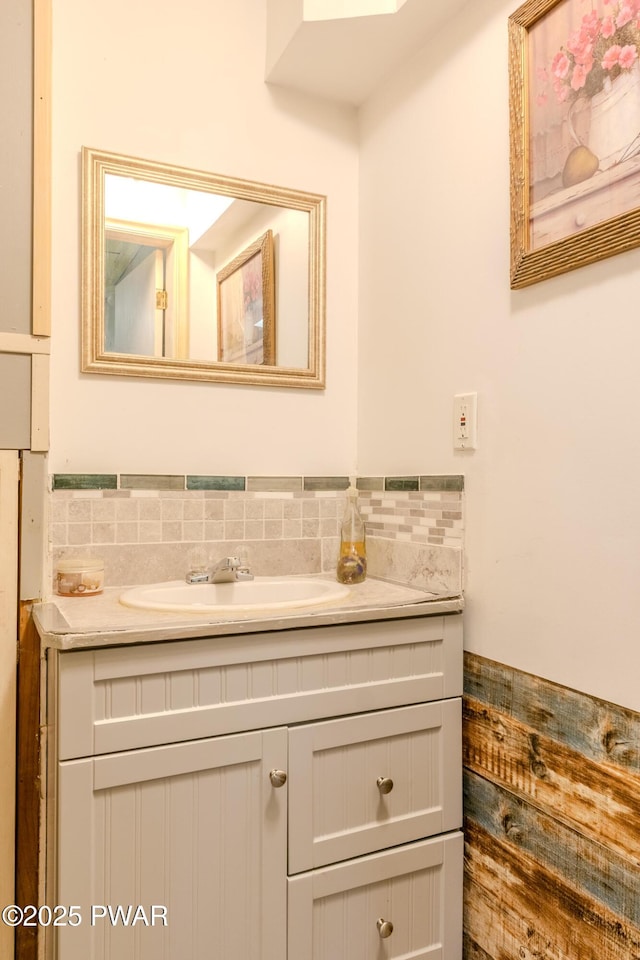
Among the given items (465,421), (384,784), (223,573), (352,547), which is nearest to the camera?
(384,784)

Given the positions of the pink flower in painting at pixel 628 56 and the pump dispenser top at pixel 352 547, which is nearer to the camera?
the pink flower in painting at pixel 628 56

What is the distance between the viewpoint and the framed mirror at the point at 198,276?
1.54 meters

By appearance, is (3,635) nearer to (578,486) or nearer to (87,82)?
(578,486)

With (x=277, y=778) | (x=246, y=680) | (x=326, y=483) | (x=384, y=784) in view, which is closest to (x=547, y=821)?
(x=384, y=784)

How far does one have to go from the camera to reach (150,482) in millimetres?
1589

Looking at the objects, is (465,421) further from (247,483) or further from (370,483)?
(247,483)

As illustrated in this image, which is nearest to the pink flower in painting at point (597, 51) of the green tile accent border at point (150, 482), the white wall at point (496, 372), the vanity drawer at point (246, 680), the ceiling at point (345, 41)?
the white wall at point (496, 372)

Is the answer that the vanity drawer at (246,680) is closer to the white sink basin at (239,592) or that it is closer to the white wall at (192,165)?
the white sink basin at (239,592)

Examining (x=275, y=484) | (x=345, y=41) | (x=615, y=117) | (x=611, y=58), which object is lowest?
(x=275, y=484)

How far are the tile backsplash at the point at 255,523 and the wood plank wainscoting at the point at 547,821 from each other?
31 centimetres

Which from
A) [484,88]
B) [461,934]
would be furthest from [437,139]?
[461,934]

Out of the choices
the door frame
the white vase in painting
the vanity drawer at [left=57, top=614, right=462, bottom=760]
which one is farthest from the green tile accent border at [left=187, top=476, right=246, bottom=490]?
the white vase in painting

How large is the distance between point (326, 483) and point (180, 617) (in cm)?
72

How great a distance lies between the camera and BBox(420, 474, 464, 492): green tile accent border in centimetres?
144
